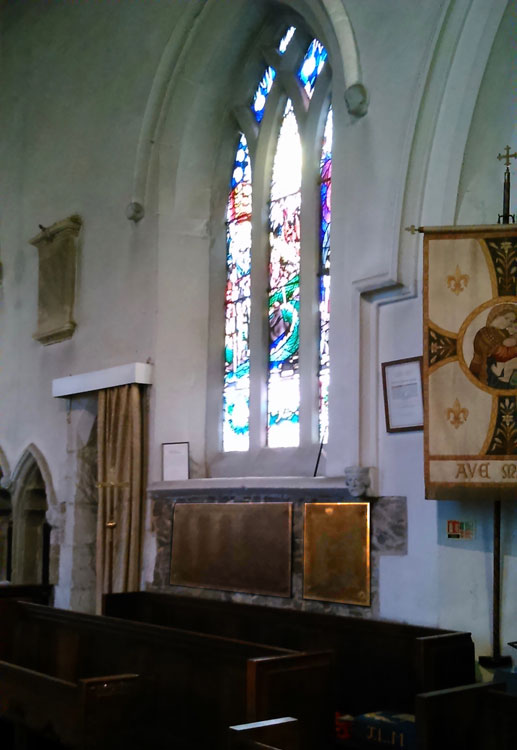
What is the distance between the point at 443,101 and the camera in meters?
4.78

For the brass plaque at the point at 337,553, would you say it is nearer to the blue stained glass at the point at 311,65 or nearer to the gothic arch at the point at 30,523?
the blue stained glass at the point at 311,65

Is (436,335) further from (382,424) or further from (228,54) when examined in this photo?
(228,54)

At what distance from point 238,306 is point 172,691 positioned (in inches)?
133

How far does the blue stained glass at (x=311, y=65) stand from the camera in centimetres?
631

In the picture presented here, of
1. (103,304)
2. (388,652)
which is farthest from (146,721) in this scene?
(103,304)

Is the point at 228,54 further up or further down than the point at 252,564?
further up

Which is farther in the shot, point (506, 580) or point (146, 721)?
point (506, 580)

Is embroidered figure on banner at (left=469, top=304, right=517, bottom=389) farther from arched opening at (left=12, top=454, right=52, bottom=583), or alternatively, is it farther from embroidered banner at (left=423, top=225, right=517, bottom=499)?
arched opening at (left=12, top=454, right=52, bottom=583)

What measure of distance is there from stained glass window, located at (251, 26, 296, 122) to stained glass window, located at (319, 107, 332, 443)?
0.80 m

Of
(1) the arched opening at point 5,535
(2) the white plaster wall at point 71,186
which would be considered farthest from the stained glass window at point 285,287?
(1) the arched opening at point 5,535

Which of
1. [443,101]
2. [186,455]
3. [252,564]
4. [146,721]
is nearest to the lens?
[146,721]

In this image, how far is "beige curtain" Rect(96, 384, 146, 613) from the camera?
649 centimetres

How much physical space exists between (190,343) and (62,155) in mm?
2483

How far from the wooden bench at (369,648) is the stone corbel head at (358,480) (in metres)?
0.66
